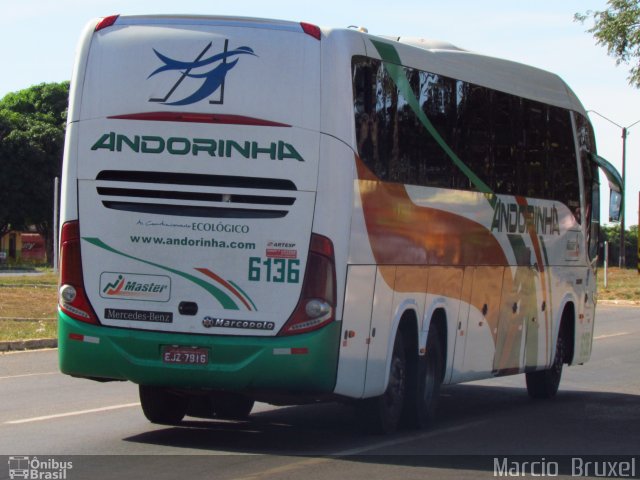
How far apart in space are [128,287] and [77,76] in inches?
75.2

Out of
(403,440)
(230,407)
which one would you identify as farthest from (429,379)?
(230,407)

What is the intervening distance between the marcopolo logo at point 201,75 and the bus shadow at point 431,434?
2.98 meters

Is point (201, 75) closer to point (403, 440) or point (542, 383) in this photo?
point (403, 440)

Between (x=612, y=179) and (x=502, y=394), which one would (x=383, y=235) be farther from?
(x=612, y=179)

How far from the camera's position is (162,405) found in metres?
12.7

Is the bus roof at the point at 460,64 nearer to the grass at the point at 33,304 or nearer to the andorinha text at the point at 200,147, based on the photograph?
the andorinha text at the point at 200,147

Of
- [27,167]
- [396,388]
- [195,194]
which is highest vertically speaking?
[27,167]

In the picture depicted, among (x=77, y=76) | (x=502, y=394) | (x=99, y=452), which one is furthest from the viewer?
(x=502, y=394)

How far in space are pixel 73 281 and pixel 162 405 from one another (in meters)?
1.97

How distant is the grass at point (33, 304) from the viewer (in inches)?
922

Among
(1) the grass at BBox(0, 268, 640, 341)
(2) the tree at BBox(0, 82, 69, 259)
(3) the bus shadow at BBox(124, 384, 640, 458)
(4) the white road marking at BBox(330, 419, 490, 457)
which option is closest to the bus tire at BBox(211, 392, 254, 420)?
(3) the bus shadow at BBox(124, 384, 640, 458)

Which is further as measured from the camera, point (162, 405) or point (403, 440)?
point (162, 405)

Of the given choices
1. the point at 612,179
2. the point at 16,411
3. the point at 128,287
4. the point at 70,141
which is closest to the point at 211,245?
the point at 128,287

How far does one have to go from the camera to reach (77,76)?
449 inches
